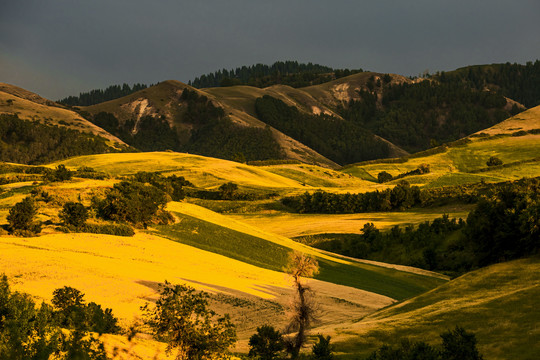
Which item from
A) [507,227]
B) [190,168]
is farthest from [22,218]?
[190,168]

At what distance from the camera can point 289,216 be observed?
10662cm

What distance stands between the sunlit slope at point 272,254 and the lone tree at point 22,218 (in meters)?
13.7

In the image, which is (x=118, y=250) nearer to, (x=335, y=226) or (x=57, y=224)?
(x=57, y=224)

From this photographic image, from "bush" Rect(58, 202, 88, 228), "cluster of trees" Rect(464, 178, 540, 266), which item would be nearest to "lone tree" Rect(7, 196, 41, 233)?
"bush" Rect(58, 202, 88, 228)

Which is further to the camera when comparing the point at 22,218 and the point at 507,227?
the point at 22,218

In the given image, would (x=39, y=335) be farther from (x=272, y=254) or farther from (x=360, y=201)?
(x=360, y=201)

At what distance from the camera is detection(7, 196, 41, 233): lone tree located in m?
46.9

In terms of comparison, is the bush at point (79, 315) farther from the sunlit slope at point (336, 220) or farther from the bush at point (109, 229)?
the sunlit slope at point (336, 220)

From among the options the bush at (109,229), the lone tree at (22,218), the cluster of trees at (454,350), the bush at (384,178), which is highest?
the bush at (384,178)

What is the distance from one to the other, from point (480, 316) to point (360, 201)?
7869 centimetres

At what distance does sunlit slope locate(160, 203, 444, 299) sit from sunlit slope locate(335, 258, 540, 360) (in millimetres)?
15898

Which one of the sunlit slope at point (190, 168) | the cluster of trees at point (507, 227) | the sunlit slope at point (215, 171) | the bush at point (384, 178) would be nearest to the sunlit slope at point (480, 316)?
the cluster of trees at point (507, 227)

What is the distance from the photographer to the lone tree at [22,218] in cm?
4691

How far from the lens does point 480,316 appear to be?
3100cm
